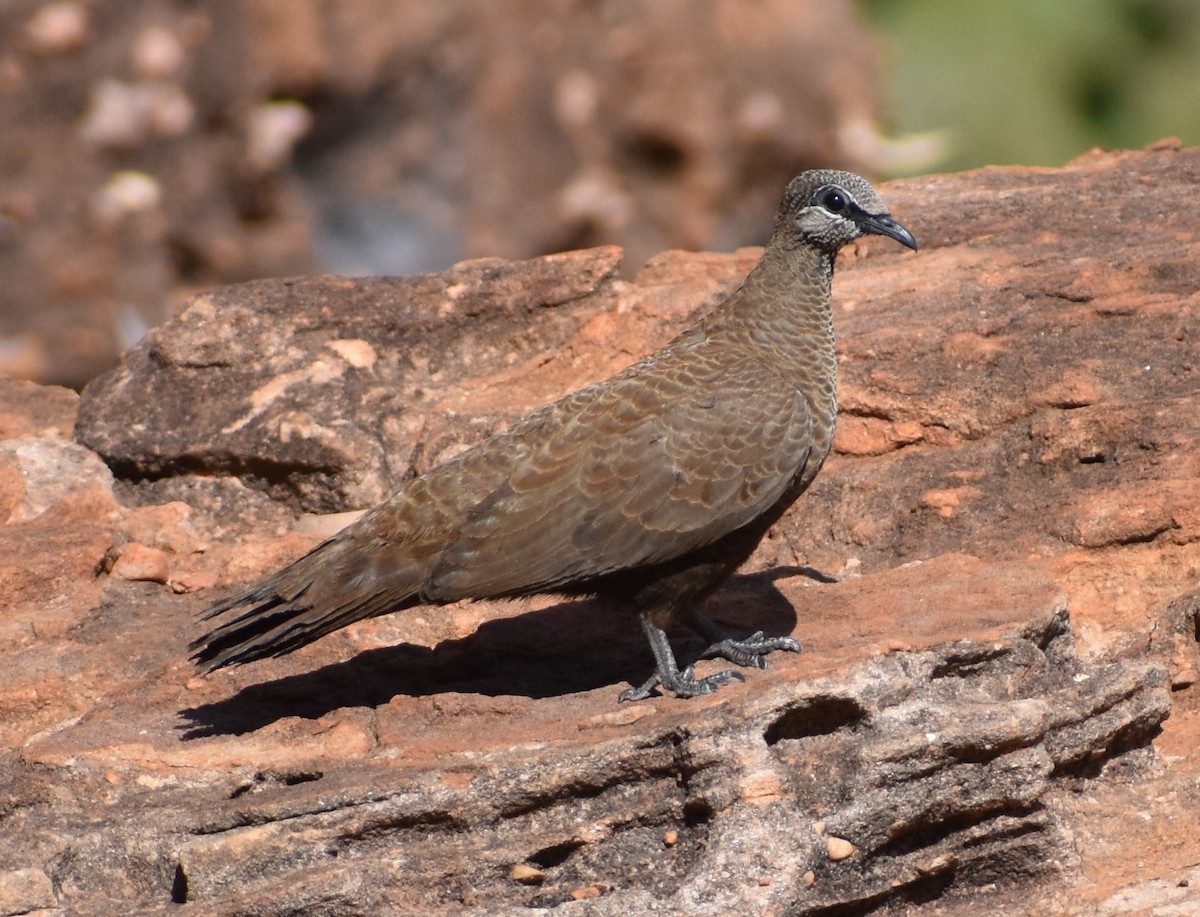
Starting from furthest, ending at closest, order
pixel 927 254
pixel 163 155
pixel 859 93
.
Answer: pixel 859 93, pixel 163 155, pixel 927 254

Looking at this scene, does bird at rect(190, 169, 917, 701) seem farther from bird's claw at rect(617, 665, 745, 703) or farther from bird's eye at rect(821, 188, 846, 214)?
bird's eye at rect(821, 188, 846, 214)

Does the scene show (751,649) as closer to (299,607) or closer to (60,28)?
(299,607)

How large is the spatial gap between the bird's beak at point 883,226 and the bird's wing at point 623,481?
0.85 meters

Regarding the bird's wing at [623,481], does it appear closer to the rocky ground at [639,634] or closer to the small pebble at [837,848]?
the rocky ground at [639,634]

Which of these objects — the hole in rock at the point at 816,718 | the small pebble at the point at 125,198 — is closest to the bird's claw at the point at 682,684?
the hole in rock at the point at 816,718

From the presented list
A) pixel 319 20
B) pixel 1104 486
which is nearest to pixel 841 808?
pixel 1104 486

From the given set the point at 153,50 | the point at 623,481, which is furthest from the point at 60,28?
the point at 623,481

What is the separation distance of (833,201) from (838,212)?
0.16ft

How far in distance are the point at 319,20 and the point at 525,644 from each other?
156 inches

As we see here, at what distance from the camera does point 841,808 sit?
4949 millimetres

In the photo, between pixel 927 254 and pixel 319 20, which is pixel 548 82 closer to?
pixel 319 20

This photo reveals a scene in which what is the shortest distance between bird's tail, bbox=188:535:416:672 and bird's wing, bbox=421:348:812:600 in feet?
0.71

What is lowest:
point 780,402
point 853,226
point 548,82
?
point 780,402

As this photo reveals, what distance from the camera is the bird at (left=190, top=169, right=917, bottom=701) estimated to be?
5.68 meters
